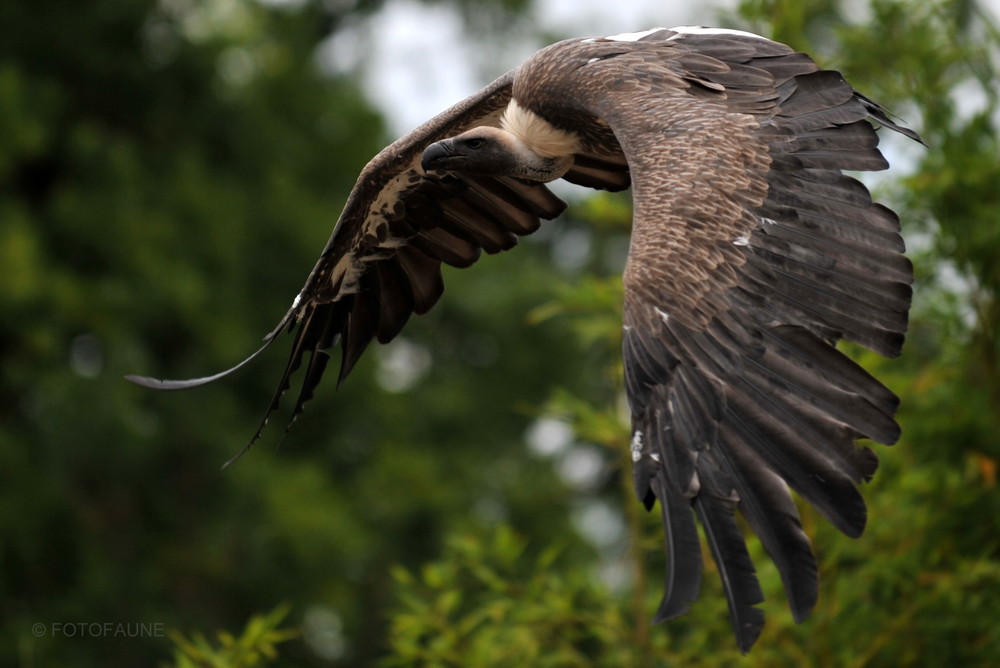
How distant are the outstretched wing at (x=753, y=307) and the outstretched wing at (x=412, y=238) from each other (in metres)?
1.01

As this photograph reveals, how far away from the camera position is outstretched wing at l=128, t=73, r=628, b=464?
4.86m

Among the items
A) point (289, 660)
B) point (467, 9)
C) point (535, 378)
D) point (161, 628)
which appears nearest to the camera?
point (161, 628)

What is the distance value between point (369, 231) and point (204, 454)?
7.30 metres

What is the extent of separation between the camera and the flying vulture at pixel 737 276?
9.98ft

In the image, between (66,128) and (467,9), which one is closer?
(66,128)

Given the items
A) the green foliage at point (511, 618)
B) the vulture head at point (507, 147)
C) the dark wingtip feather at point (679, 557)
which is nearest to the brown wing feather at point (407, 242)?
the vulture head at point (507, 147)

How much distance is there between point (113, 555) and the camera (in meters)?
11.4

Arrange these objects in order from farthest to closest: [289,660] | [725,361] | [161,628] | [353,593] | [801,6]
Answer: [353,593] < [289,660] < [161,628] < [801,6] < [725,361]

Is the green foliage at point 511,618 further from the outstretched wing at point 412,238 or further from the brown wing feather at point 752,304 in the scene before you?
the brown wing feather at point 752,304

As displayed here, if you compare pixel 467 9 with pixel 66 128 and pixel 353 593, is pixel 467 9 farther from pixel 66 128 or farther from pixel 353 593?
pixel 353 593

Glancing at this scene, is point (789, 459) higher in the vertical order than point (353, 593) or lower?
higher

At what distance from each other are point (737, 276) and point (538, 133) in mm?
1354

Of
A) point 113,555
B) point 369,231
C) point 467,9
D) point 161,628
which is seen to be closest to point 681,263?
point 369,231
